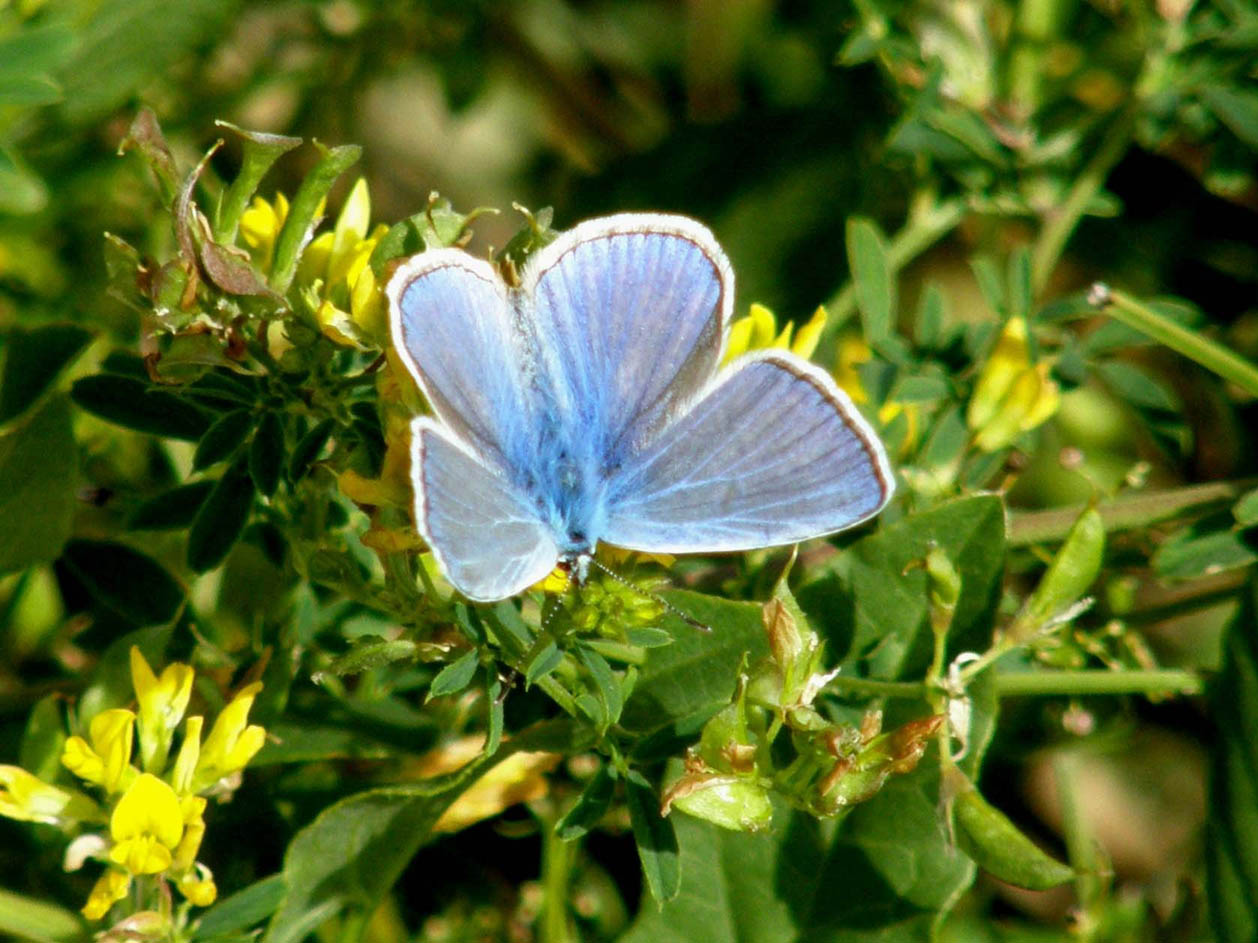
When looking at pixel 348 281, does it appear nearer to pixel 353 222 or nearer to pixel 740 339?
pixel 353 222

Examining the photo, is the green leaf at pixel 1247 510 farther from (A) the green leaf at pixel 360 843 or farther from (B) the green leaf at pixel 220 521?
(B) the green leaf at pixel 220 521

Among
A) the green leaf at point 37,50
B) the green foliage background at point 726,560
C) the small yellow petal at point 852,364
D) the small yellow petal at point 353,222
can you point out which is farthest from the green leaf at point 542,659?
the green leaf at point 37,50

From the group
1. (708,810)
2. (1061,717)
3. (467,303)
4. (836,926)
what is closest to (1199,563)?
(1061,717)

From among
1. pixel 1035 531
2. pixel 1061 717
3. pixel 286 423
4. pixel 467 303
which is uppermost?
pixel 467 303

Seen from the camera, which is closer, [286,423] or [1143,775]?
[286,423]

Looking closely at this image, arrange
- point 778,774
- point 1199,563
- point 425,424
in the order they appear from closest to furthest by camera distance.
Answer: point 425,424, point 778,774, point 1199,563

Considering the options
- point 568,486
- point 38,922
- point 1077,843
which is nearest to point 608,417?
point 568,486

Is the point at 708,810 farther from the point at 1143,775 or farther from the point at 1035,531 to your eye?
the point at 1143,775
